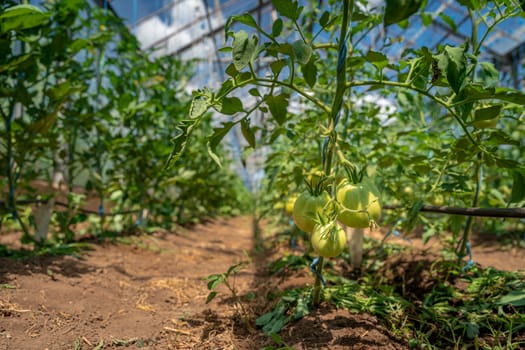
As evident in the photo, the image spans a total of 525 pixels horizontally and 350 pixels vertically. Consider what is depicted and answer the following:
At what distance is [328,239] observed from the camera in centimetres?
85

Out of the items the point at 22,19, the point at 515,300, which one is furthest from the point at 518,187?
the point at 22,19

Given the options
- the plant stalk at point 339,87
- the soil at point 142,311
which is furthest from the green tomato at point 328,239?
the soil at point 142,311

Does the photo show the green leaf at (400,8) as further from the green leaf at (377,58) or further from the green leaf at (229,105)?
the green leaf at (229,105)

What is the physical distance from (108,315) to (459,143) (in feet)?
4.42

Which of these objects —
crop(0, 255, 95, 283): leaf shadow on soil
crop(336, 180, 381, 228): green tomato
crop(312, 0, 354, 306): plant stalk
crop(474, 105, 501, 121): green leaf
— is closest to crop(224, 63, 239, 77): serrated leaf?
crop(312, 0, 354, 306): plant stalk

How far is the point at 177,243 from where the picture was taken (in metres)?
3.07

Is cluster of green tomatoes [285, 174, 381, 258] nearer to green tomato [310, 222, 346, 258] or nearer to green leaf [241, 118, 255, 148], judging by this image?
→ green tomato [310, 222, 346, 258]

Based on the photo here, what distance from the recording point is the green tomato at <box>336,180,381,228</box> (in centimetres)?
83

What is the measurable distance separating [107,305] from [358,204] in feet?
3.67

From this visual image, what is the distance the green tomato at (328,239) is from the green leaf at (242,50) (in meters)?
0.42

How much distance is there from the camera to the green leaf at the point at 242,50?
71cm

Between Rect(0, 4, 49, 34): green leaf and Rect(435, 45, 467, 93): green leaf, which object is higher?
Rect(0, 4, 49, 34): green leaf

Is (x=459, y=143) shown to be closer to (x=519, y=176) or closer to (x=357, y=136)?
(x=519, y=176)

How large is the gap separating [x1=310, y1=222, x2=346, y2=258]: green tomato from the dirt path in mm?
474
